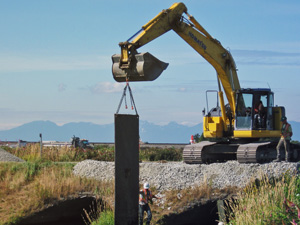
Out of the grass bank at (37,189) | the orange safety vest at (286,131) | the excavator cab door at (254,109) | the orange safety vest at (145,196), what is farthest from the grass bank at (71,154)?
the orange safety vest at (145,196)

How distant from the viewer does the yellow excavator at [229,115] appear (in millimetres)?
21391

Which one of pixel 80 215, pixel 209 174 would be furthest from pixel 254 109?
pixel 80 215

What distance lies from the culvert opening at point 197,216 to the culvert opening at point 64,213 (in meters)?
3.07

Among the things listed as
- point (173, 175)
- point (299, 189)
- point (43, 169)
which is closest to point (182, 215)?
point (173, 175)

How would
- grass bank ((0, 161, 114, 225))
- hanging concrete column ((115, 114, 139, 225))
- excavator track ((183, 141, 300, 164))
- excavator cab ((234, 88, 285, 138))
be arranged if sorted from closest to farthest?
hanging concrete column ((115, 114, 139, 225)) → grass bank ((0, 161, 114, 225)) → excavator track ((183, 141, 300, 164)) → excavator cab ((234, 88, 285, 138))

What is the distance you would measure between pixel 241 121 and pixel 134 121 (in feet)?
35.7

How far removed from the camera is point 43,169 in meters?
22.6

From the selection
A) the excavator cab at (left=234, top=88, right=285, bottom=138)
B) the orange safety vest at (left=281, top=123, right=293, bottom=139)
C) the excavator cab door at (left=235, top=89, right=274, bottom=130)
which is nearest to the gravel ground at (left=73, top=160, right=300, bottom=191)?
the orange safety vest at (left=281, top=123, right=293, bottom=139)

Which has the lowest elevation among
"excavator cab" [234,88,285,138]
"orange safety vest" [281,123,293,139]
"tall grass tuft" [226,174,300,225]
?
"tall grass tuft" [226,174,300,225]

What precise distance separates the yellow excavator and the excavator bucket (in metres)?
5.35

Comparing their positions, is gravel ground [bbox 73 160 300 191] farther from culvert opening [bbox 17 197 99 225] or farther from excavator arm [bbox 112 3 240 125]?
excavator arm [bbox 112 3 240 125]

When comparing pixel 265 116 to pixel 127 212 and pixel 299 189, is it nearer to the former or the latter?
pixel 299 189

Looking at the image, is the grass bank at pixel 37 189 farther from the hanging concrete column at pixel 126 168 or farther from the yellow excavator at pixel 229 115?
the hanging concrete column at pixel 126 168

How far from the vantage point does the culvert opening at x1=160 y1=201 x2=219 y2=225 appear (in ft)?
58.3
